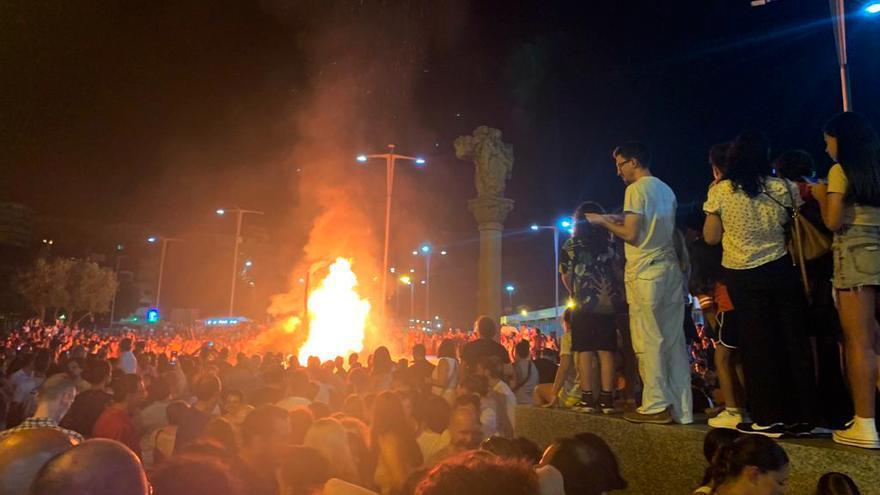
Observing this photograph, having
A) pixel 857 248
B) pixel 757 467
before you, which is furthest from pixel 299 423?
pixel 857 248

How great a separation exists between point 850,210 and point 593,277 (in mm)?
2214

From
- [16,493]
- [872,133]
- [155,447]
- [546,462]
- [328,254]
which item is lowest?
[155,447]

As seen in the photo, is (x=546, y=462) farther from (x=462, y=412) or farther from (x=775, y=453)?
(x=462, y=412)

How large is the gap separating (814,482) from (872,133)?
7.02 feet

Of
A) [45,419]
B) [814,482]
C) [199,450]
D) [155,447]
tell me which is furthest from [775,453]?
[155,447]

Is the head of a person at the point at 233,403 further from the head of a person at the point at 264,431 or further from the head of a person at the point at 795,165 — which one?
the head of a person at the point at 795,165

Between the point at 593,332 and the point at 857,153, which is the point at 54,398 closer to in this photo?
the point at 593,332

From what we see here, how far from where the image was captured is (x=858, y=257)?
352cm

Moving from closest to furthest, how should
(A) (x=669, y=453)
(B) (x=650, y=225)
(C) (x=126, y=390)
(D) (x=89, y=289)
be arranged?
(A) (x=669, y=453)
(B) (x=650, y=225)
(C) (x=126, y=390)
(D) (x=89, y=289)

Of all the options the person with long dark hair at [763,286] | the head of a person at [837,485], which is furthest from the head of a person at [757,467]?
the person with long dark hair at [763,286]

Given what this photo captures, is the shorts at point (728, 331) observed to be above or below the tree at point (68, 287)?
below

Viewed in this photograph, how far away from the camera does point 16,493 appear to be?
2.88 m

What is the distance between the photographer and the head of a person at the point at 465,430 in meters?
4.11

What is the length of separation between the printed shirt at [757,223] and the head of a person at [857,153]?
466mm
